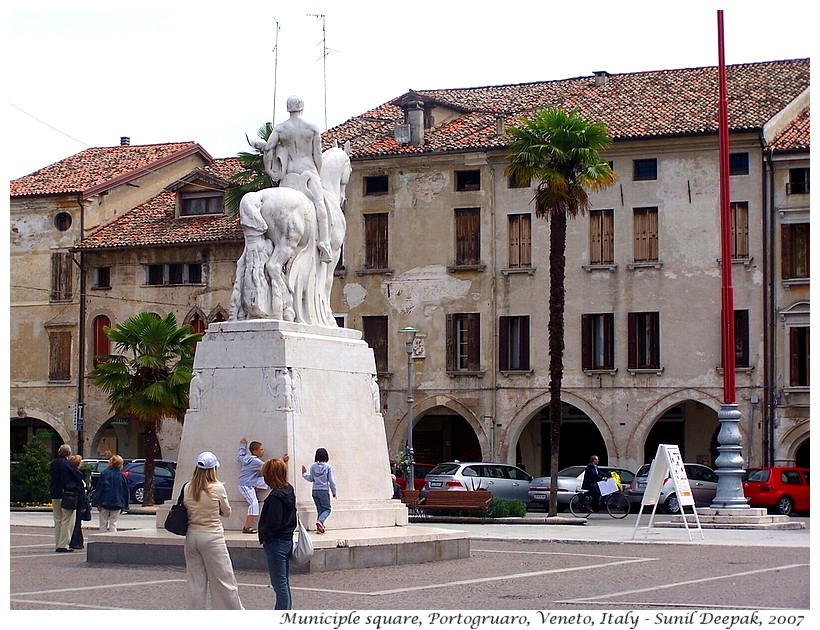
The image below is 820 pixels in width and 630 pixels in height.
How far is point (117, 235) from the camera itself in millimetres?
52281

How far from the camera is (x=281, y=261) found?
19.3 metres

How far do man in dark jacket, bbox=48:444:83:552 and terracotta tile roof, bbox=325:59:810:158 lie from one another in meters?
25.4

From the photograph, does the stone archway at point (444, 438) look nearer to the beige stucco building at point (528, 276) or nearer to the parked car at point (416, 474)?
the beige stucco building at point (528, 276)

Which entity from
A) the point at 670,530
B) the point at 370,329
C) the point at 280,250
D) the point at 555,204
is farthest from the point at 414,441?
the point at 280,250

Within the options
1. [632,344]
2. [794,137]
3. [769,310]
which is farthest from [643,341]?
[794,137]

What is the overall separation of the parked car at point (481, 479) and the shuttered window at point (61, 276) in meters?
17.8

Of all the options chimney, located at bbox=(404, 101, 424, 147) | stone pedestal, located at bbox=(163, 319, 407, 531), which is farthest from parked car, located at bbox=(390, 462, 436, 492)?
stone pedestal, located at bbox=(163, 319, 407, 531)

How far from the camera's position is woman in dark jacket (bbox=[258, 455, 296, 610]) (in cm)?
1287

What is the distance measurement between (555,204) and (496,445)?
11801mm

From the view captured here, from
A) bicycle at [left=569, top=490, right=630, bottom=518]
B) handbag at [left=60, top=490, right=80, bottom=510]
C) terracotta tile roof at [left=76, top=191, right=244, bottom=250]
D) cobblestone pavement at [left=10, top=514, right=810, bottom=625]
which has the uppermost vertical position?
terracotta tile roof at [left=76, top=191, right=244, bottom=250]

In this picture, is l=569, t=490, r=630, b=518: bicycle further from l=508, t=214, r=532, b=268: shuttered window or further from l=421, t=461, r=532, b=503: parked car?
l=508, t=214, r=532, b=268: shuttered window

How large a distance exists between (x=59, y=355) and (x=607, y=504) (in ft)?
76.1

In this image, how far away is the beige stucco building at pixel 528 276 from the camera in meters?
43.3

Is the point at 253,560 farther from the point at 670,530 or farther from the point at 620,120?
the point at 620,120
